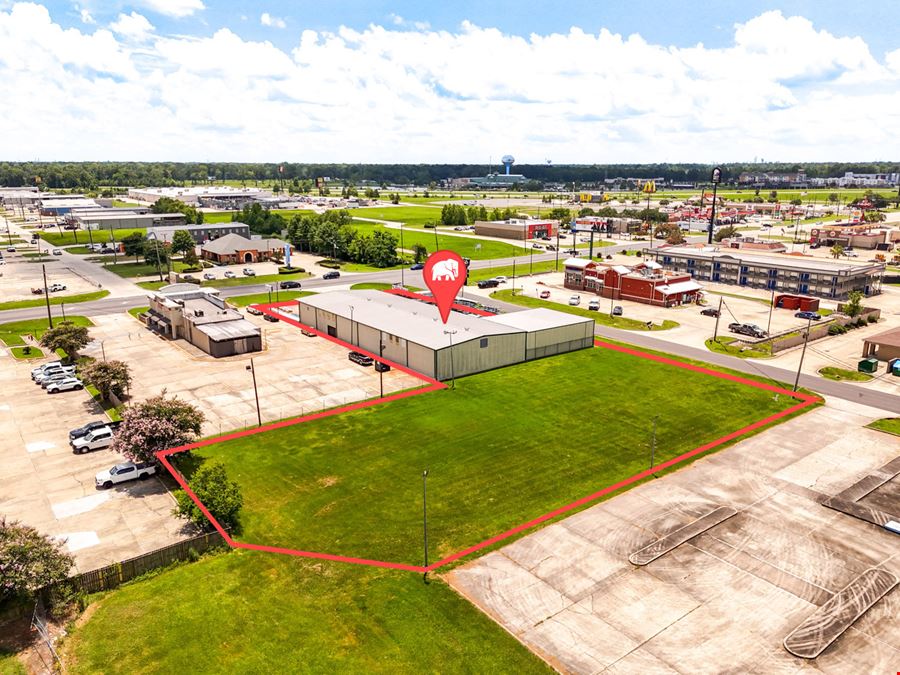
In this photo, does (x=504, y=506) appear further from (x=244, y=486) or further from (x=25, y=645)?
(x=25, y=645)

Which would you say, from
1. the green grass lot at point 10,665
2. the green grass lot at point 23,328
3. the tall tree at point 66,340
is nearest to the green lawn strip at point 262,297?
the green grass lot at point 23,328

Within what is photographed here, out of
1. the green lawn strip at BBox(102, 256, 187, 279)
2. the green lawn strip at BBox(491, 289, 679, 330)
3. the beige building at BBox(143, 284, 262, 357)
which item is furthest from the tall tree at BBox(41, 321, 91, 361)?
the green lawn strip at BBox(491, 289, 679, 330)

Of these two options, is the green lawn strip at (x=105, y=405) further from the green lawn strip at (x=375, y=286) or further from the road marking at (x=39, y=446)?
the green lawn strip at (x=375, y=286)

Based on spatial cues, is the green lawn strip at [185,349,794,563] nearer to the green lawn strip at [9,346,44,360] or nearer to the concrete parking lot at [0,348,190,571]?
the concrete parking lot at [0,348,190,571]

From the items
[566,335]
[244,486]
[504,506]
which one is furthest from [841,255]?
[244,486]

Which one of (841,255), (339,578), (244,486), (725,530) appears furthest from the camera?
(841,255)

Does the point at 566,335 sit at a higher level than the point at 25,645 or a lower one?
higher
